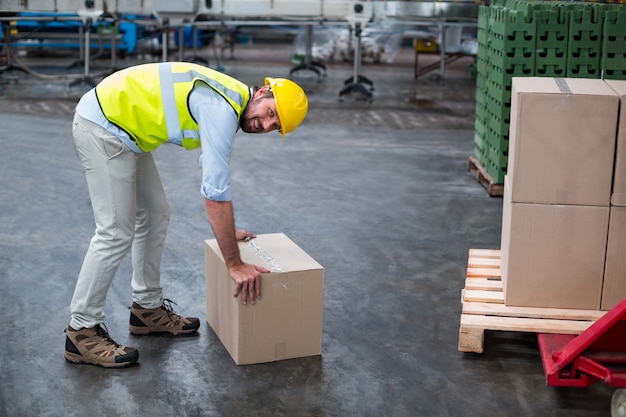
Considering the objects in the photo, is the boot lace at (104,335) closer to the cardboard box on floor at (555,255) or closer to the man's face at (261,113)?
the man's face at (261,113)

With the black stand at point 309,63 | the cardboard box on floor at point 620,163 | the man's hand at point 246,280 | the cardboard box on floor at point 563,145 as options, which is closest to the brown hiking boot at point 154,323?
the man's hand at point 246,280

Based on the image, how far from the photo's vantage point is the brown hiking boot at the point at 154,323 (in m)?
4.65

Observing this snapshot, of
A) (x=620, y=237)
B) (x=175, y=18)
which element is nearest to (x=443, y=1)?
(x=175, y=18)

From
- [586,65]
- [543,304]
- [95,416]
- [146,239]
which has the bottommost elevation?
[95,416]

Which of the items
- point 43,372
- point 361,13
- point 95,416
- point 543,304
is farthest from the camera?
point 361,13

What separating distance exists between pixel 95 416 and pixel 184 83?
1.53 m

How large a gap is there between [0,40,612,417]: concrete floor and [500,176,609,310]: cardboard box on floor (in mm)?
339

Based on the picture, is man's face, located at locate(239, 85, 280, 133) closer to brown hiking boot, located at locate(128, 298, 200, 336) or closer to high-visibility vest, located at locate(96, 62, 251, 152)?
high-visibility vest, located at locate(96, 62, 251, 152)

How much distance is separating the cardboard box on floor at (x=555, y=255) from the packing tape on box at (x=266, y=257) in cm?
121

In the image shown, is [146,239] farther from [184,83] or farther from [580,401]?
[580,401]

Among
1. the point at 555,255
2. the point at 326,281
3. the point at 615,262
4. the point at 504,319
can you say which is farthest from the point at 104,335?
the point at 615,262

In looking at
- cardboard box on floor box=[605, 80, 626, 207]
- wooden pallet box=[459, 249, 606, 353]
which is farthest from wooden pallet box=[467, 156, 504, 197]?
cardboard box on floor box=[605, 80, 626, 207]

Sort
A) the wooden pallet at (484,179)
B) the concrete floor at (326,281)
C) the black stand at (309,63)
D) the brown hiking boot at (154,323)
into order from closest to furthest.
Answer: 1. the concrete floor at (326,281)
2. the brown hiking boot at (154,323)
3. the wooden pallet at (484,179)
4. the black stand at (309,63)

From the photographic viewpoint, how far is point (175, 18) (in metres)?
13.3
